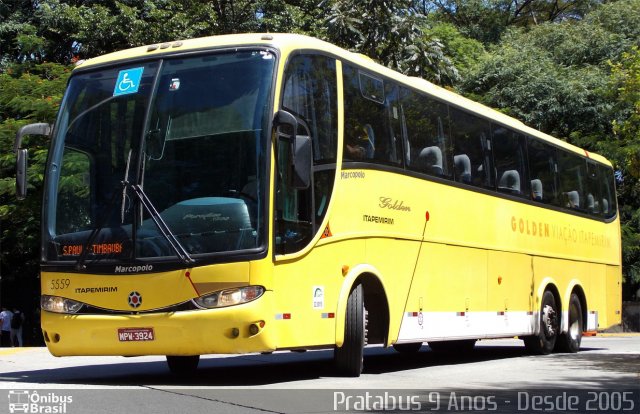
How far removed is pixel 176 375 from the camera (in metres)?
12.8

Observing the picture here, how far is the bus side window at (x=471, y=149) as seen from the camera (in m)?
15.3

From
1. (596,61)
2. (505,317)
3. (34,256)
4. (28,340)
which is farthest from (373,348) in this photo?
(596,61)

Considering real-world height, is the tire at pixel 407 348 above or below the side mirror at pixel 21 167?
below

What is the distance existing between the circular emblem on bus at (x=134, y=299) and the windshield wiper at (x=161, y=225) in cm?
65

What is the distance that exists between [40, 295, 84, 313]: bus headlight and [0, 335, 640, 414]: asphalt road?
0.79 meters

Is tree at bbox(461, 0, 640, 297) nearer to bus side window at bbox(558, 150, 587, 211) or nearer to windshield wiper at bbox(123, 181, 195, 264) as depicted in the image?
bus side window at bbox(558, 150, 587, 211)

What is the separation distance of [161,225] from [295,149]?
5.20 feet

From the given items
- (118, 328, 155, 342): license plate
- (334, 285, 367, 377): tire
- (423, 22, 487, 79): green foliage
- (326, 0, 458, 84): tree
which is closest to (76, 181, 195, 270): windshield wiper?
(118, 328, 155, 342): license plate

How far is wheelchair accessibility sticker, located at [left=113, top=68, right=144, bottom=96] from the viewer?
11.3 meters

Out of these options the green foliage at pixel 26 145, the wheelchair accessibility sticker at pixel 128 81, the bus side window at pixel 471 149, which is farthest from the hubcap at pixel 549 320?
the green foliage at pixel 26 145

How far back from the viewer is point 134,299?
10719mm

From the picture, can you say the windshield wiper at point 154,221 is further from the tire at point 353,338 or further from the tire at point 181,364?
the tire at point 181,364

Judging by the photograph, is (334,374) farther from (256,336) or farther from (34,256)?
(34,256)

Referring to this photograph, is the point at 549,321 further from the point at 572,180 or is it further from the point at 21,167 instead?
the point at 21,167
